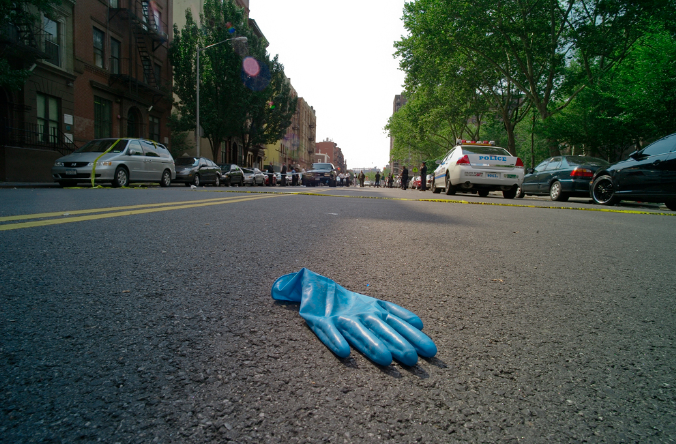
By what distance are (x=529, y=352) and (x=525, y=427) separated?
482mm

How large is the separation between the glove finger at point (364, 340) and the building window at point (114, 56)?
27.2 metres

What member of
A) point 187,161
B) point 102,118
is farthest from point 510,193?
point 102,118

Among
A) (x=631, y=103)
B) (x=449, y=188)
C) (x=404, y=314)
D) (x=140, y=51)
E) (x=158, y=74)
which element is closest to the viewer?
(x=404, y=314)

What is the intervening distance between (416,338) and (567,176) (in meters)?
13.4

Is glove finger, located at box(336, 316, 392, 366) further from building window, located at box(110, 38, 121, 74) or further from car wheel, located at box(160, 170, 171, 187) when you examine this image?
building window, located at box(110, 38, 121, 74)

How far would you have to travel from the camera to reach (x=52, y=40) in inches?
764

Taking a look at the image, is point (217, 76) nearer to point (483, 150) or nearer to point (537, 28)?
point (537, 28)

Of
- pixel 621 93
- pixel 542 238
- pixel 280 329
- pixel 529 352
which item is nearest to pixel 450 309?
pixel 529 352

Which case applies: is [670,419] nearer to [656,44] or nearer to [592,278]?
[592,278]

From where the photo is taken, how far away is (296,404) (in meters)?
1.10

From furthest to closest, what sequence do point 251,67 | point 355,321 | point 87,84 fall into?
point 251,67 → point 87,84 → point 355,321

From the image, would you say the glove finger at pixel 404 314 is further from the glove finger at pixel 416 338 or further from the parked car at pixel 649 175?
the parked car at pixel 649 175

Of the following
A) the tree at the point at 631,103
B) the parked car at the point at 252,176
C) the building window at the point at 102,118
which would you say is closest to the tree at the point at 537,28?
the tree at the point at 631,103

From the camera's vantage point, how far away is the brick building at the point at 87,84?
1731 cm
